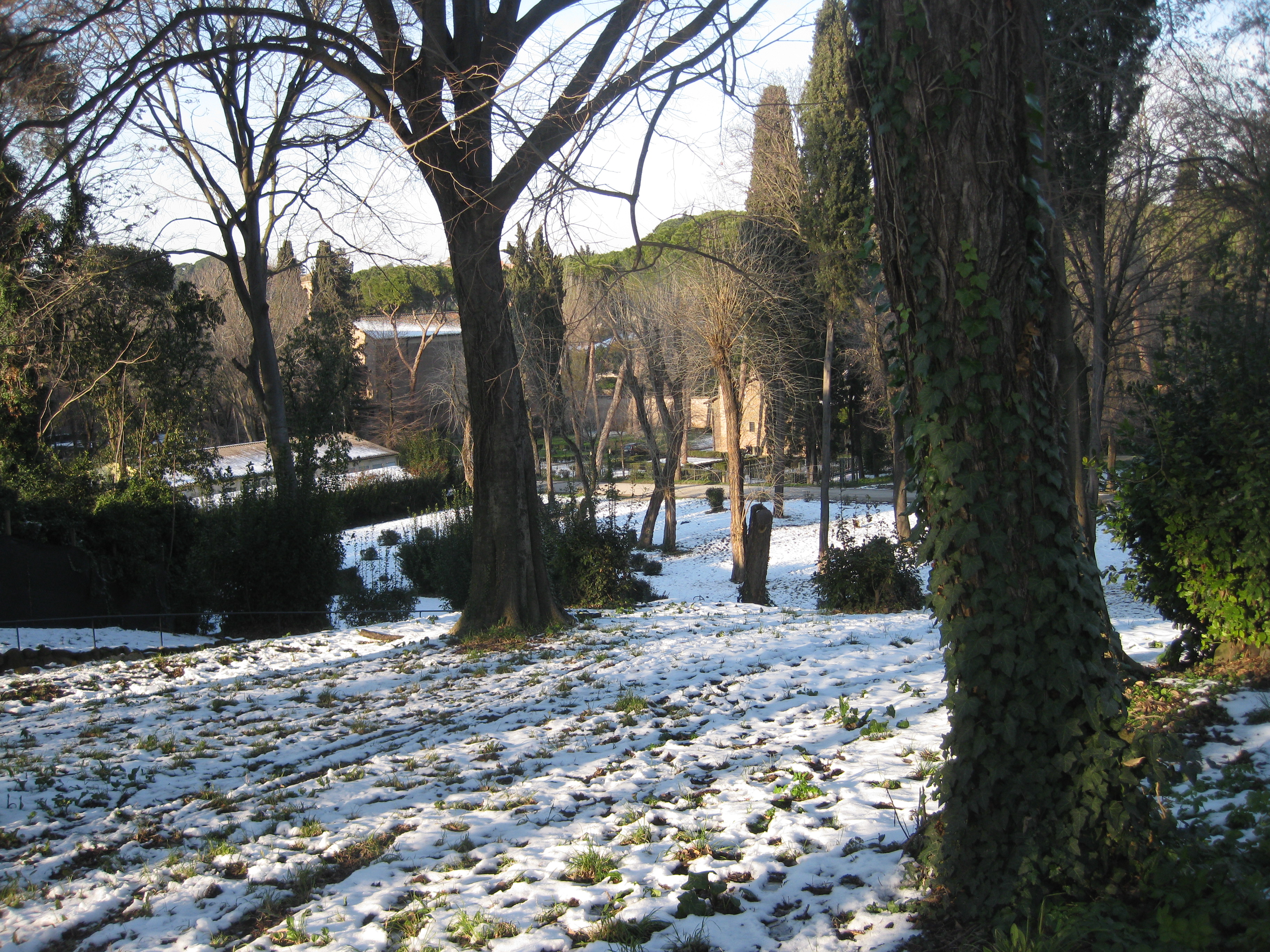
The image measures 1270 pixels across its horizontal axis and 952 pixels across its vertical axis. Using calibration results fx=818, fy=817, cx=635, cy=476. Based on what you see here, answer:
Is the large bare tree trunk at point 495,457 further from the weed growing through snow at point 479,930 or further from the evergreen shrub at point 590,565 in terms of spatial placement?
the weed growing through snow at point 479,930

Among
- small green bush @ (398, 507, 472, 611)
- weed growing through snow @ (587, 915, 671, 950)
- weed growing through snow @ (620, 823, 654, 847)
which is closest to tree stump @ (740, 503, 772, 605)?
small green bush @ (398, 507, 472, 611)

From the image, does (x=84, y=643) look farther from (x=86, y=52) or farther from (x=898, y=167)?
(x=898, y=167)

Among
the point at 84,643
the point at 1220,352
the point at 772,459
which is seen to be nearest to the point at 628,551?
the point at 84,643

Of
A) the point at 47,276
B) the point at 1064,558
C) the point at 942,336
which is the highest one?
the point at 47,276

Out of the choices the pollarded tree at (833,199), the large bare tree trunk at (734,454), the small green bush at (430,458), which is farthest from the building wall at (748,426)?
the large bare tree trunk at (734,454)

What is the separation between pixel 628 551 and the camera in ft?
43.5

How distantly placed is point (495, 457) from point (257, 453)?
25691mm

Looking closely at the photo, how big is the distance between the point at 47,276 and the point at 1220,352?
546 inches

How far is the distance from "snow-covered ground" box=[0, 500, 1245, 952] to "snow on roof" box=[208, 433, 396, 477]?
20.0 m

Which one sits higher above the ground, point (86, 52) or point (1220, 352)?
point (86, 52)

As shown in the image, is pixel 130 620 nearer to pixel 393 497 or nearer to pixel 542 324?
pixel 393 497

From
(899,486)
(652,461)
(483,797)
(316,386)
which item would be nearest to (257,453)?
(316,386)

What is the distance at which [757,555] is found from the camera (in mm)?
12789

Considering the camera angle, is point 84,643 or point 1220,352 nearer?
point 1220,352
